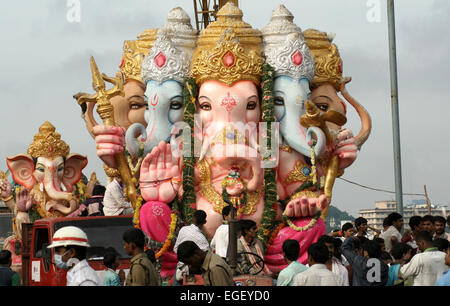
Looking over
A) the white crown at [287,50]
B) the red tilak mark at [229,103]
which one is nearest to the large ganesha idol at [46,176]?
the red tilak mark at [229,103]

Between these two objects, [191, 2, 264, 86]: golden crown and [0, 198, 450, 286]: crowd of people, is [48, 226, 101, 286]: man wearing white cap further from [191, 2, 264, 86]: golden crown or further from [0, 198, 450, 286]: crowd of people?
[191, 2, 264, 86]: golden crown

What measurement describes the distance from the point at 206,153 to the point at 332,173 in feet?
6.38

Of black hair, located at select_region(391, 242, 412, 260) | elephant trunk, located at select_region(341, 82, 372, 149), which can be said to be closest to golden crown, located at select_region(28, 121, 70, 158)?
elephant trunk, located at select_region(341, 82, 372, 149)

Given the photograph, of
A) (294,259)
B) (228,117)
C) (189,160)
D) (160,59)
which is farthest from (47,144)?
(294,259)

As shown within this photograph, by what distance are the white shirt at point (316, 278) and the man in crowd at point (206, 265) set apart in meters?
0.58

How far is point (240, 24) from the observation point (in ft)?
48.1

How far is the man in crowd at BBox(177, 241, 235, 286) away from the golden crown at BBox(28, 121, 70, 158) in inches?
410

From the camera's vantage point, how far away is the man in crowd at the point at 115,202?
16500mm

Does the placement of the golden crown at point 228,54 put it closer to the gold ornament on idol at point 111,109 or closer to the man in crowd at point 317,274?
the gold ornament on idol at point 111,109

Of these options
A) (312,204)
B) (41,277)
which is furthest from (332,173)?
(41,277)

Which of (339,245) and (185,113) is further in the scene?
(185,113)

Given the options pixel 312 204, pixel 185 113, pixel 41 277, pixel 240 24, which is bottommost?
pixel 41 277

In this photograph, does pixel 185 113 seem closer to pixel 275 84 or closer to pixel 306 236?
pixel 275 84

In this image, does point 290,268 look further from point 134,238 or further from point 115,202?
point 115,202
